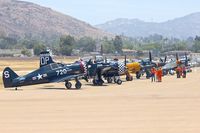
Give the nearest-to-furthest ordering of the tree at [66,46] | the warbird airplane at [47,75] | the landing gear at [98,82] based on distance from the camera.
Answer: the warbird airplane at [47,75]
the landing gear at [98,82]
the tree at [66,46]

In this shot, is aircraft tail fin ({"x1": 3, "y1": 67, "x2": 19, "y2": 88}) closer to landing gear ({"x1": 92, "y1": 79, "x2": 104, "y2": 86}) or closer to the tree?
landing gear ({"x1": 92, "y1": 79, "x2": 104, "y2": 86})

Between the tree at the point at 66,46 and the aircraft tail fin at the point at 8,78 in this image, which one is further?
the tree at the point at 66,46

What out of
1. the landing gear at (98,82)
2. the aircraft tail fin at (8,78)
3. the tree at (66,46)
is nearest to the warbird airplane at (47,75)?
the aircraft tail fin at (8,78)

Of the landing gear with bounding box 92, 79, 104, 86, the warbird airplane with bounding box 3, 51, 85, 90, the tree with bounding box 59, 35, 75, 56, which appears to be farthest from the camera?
the tree with bounding box 59, 35, 75, 56

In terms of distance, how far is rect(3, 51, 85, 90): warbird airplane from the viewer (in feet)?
109

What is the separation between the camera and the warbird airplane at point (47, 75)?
109 feet

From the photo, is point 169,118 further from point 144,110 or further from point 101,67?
point 101,67

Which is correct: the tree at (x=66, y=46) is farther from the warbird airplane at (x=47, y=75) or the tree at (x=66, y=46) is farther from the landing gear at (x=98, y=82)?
the warbird airplane at (x=47, y=75)

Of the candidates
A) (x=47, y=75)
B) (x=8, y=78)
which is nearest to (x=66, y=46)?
(x=47, y=75)

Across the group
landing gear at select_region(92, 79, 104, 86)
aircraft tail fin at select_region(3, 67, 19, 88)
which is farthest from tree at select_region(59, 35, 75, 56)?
aircraft tail fin at select_region(3, 67, 19, 88)

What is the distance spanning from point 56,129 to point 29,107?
250 inches

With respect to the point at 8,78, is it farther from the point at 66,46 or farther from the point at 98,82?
the point at 66,46

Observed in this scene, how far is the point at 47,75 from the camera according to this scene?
33.9 m

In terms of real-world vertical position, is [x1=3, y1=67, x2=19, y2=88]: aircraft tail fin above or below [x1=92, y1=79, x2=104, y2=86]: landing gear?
above
